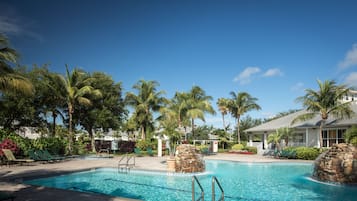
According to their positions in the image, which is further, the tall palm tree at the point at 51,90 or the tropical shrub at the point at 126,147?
the tropical shrub at the point at 126,147

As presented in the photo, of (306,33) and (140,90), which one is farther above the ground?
(306,33)

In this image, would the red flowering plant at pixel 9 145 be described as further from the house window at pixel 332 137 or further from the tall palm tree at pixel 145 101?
the house window at pixel 332 137

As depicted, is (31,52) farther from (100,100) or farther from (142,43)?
(142,43)

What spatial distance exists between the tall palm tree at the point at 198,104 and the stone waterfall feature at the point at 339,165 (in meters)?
17.4

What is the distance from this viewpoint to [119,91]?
3247 centimetres

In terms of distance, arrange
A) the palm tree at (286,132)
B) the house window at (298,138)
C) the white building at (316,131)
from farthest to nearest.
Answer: the house window at (298,138), the palm tree at (286,132), the white building at (316,131)

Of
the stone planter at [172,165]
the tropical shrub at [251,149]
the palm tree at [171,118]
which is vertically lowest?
the tropical shrub at [251,149]

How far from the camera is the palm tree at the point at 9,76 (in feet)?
36.2

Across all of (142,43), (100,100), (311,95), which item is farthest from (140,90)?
(311,95)

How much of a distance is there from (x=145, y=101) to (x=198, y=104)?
6.38 meters

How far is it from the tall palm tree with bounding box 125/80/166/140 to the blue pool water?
16.0 metres

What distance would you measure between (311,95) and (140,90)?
18608 millimetres

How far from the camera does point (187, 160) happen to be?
14719mm

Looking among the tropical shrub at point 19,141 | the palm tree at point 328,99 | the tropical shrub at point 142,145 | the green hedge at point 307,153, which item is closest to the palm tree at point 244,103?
the palm tree at point 328,99
